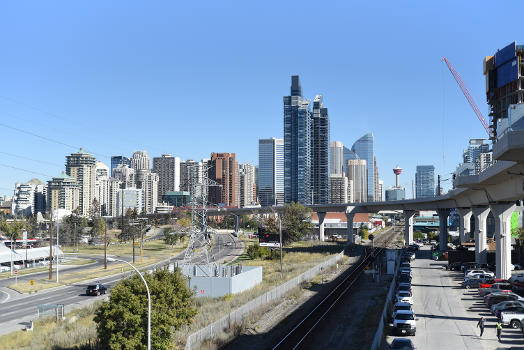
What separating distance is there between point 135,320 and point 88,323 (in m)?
14.0

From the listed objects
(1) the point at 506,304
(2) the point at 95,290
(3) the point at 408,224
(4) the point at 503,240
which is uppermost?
(4) the point at 503,240

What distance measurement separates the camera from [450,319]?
3844 cm

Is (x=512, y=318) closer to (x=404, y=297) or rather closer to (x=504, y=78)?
(x=404, y=297)

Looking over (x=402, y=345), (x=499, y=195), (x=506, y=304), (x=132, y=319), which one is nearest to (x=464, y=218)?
(x=499, y=195)

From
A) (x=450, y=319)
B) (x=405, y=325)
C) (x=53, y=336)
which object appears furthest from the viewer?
(x=450, y=319)

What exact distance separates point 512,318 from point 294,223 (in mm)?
85498

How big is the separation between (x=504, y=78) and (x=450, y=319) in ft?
500

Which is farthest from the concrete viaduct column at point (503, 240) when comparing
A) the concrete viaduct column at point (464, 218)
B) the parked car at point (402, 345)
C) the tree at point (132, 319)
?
the concrete viaduct column at point (464, 218)

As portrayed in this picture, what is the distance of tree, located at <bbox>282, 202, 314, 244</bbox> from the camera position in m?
118

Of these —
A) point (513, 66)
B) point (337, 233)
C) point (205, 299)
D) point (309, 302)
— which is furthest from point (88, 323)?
point (513, 66)

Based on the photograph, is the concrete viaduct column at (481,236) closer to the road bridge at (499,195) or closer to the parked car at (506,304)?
the road bridge at (499,195)

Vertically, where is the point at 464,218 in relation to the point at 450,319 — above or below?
above

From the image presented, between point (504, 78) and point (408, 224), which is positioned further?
point (504, 78)

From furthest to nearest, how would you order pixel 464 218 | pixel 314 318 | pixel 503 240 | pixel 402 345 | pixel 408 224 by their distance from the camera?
pixel 408 224
pixel 464 218
pixel 503 240
pixel 314 318
pixel 402 345
